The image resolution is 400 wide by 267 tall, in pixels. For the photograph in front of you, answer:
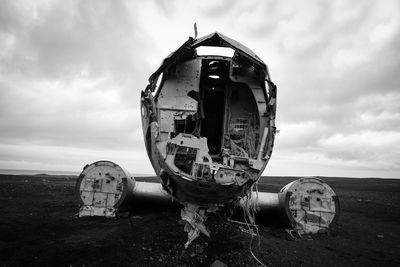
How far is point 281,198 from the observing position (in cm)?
726

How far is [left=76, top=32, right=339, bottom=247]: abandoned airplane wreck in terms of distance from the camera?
4.50 meters

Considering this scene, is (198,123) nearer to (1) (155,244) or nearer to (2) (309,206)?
(1) (155,244)

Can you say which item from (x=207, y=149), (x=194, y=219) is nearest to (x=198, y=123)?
(x=207, y=149)

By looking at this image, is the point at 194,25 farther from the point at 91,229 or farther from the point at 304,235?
the point at 304,235

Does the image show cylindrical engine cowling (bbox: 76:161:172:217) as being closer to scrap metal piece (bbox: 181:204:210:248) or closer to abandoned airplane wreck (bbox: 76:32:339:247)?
abandoned airplane wreck (bbox: 76:32:339:247)

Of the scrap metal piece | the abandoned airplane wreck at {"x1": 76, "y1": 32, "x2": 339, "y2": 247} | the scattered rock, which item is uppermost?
the abandoned airplane wreck at {"x1": 76, "y1": 32, "x2": 339, "y2": 247}

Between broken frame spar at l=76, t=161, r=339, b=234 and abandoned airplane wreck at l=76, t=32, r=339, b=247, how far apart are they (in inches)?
1.0

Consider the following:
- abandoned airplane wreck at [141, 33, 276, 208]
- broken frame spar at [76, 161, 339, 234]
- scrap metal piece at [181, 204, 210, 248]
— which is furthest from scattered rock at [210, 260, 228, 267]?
broken frame spar at [76, 161, 339, 234]

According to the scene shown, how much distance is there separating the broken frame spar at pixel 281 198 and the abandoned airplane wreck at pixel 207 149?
0.08ft

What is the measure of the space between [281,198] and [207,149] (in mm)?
3767

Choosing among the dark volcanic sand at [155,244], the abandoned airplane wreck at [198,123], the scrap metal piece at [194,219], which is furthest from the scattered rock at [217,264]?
the abandoned airplane wreck at [198,123]

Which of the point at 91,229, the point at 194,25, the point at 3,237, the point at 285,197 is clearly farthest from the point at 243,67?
the point at 3,237

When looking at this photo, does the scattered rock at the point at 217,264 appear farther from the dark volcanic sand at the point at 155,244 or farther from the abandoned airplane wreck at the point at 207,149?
the abandoned airplane wreck at the point at 207,149

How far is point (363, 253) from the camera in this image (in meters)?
5.80
